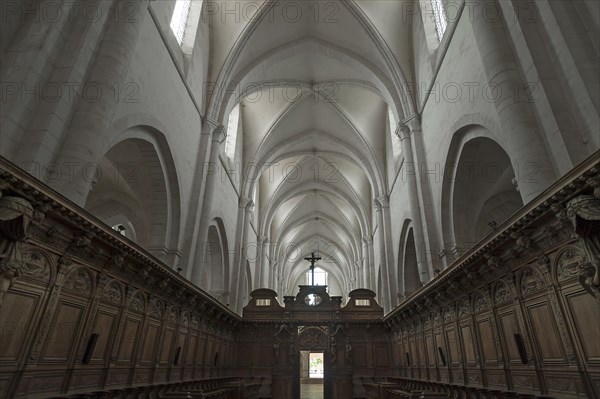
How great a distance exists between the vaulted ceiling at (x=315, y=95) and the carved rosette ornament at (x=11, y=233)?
1079 centimetres

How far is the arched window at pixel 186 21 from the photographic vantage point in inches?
488

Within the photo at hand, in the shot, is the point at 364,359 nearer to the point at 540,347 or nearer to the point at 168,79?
the point at 540,347

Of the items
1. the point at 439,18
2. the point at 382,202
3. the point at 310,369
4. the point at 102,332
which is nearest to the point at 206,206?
the point at 102,332

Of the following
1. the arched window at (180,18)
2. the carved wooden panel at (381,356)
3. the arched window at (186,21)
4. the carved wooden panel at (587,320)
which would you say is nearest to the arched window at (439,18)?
the arched window at (186,21)

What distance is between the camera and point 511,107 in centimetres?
667

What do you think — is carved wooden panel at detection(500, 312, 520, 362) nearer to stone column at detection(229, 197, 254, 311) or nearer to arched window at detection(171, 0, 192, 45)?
arched window at detection(171, 0, 192, 45)

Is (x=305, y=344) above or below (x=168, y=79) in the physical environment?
below

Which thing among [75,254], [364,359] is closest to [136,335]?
[75,254]

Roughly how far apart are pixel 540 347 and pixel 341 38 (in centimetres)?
1426

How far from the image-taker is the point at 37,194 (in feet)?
14.0

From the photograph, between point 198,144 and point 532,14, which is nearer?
point 532,14

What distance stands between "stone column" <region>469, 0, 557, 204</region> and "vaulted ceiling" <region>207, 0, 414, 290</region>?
21.6ft

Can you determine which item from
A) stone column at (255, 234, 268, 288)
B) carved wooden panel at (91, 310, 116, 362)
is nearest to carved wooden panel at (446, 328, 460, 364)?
carved wooden panel at (91, 310, 116, 362)

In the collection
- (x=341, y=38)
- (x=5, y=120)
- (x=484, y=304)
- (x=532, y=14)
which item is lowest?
(x=484, y=304)
